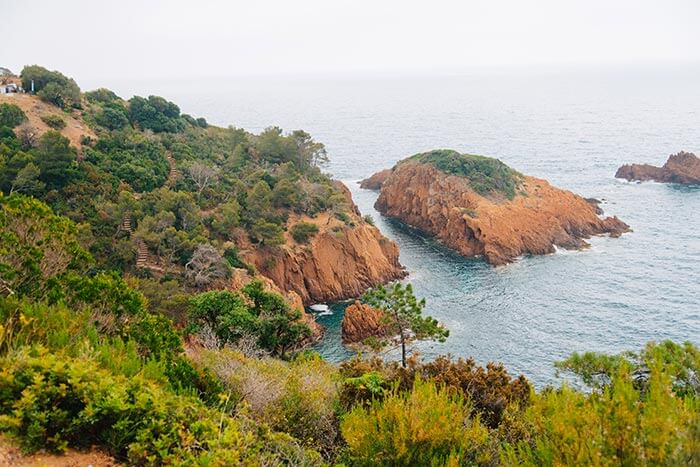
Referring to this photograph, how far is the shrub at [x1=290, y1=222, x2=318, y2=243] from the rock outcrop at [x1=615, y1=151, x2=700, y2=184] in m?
67.0

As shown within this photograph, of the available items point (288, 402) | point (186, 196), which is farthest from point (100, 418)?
point (186, 196)

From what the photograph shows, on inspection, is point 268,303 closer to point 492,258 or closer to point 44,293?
point 44,293

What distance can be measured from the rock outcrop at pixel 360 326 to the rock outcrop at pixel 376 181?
53002mm

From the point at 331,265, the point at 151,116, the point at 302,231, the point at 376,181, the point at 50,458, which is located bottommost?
the point at 331,265

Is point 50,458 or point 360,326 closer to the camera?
point 50,458

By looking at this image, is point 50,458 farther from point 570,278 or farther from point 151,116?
point 151,116

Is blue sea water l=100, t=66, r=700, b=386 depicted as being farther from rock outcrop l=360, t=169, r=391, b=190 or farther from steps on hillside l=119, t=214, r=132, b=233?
steps on hillside l=119, t=214, r=132, b=233

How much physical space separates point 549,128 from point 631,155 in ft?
144

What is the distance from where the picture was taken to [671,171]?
3497 inches

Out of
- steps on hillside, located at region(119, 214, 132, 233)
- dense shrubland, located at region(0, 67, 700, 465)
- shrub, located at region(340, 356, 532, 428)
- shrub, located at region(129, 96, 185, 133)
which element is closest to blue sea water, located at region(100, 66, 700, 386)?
dense shrubland, located at region(0, 67, 700, 465)

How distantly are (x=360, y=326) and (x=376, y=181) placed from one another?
180ft

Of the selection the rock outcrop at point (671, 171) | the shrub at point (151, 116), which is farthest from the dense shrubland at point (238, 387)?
the rock outcrop at point (671, 171)

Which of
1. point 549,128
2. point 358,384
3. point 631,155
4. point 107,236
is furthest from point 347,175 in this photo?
point 358,384

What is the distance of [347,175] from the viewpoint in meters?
103
